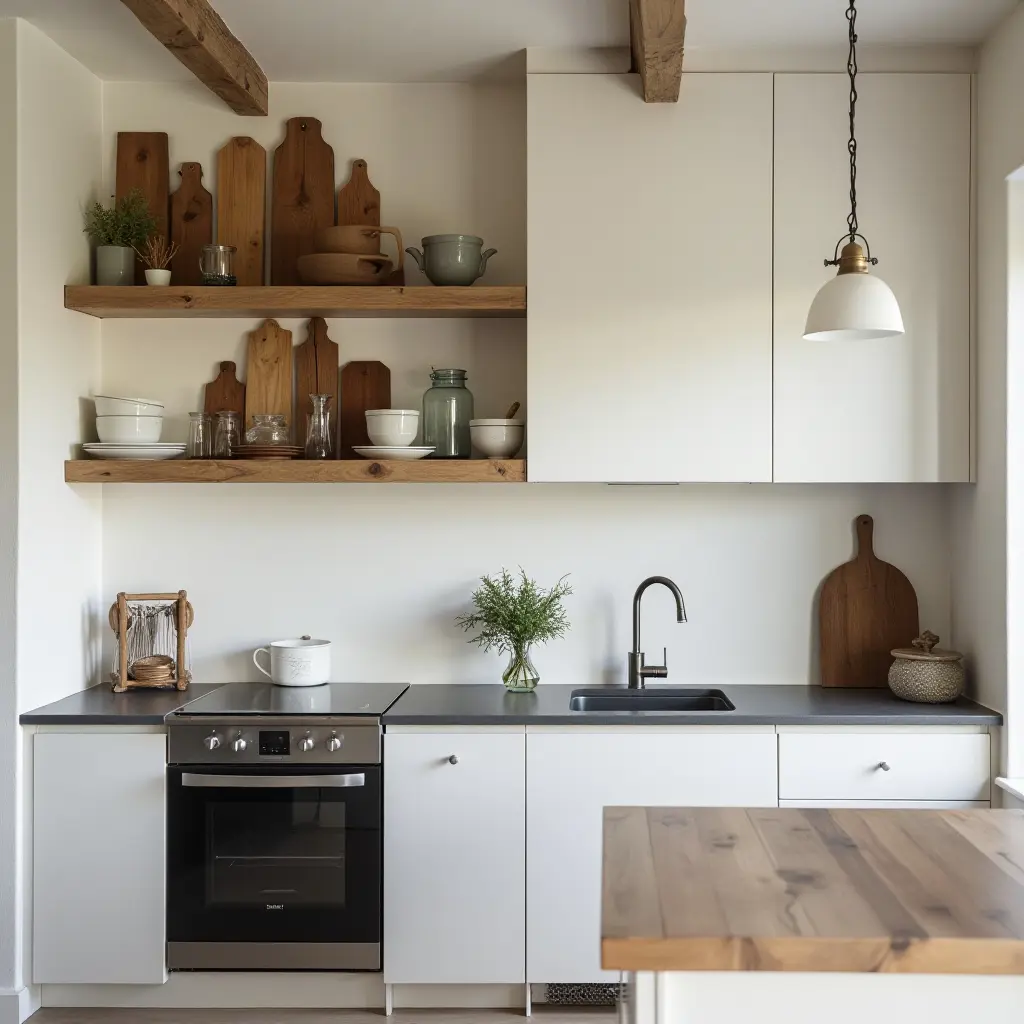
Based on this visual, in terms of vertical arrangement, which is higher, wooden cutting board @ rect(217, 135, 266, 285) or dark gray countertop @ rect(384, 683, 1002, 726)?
wooden cutting board @ rect(217, 135, 266, 285)

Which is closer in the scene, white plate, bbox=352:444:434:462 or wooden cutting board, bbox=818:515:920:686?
white plate, bbox=352:444:434:462

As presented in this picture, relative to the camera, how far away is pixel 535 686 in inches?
134

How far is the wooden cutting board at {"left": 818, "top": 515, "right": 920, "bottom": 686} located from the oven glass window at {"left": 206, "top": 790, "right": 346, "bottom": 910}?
1604mm

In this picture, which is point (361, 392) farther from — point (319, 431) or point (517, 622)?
point (517, 622)

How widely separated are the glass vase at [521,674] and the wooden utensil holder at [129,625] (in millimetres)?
1003

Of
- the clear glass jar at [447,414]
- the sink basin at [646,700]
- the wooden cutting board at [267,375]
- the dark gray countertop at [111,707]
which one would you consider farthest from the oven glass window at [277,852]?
the wooden cutting board at [267,375]

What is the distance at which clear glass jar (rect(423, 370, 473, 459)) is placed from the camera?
3.37m

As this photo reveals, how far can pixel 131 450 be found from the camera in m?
3.26

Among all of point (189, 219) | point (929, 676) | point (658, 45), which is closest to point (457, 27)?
point (658, 45)

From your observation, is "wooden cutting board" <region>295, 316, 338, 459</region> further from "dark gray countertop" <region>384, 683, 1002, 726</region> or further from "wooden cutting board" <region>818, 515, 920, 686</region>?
"wooden cutting board" <region>818, 515, 920, 686</region>

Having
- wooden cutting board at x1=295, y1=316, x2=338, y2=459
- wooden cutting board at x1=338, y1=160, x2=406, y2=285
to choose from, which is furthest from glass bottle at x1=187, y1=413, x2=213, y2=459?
wooden cutting board at x1=338, y1=160, x2=406, y2=285

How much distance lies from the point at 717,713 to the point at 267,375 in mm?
1734

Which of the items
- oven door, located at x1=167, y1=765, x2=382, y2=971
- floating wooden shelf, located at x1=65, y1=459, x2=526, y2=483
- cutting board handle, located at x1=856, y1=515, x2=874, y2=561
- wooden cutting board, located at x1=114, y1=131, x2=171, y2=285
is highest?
wooden cutting board, located at x1=114, y1=131, x2=171, y2=285

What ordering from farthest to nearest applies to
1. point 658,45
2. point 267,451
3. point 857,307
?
1. point 267,451
2. point 658,45
3. point 857,307
